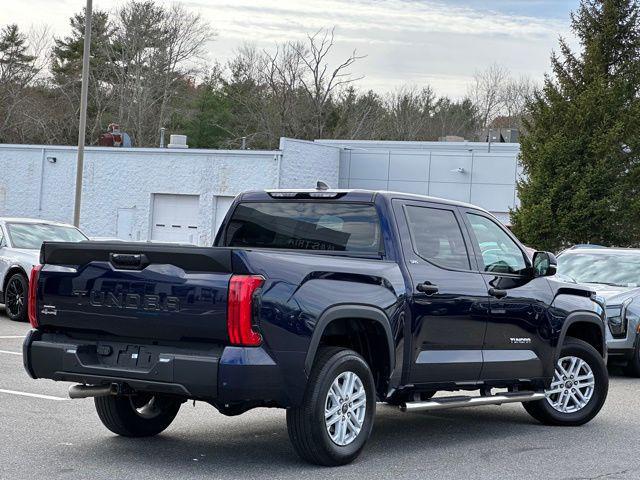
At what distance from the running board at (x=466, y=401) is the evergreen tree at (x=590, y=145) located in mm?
21159

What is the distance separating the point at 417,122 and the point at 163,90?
20893mm

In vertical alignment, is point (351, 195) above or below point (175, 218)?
above

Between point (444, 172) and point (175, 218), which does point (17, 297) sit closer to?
point (175, 218)

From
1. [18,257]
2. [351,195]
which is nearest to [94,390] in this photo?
[351,195]

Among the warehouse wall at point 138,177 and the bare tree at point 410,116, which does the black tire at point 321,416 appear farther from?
the bare tree at point 410,116

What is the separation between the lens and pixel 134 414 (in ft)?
26.7

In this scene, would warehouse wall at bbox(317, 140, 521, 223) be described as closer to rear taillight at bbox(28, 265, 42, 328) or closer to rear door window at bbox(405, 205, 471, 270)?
rear door window at bbox(405, 205, 471, 270)

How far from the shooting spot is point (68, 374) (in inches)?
284

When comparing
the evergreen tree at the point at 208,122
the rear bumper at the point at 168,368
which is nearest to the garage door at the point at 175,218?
the evergreen tree at the point at 208,122

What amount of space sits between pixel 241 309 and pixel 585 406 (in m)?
4.38

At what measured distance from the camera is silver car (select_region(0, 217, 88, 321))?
18.1m

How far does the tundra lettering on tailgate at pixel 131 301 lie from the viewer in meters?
6.82

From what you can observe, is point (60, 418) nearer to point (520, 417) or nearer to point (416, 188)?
point (520, 417)

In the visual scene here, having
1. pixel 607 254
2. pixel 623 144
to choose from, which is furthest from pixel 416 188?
pixel 607 254
